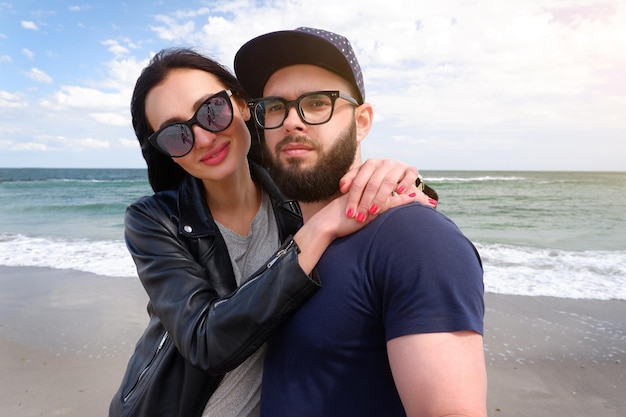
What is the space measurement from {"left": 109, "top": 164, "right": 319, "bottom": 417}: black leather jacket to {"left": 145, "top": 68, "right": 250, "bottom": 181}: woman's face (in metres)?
0.18

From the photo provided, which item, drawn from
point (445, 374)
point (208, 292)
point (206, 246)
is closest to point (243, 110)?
point (206, 246)

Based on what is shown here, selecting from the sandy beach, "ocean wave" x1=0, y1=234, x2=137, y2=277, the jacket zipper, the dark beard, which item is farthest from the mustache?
"ocean wave" x1=0, y1=234, x2=137, y2=277

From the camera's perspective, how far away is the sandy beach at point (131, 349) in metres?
4.34

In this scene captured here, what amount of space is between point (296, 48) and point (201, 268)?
1.01m

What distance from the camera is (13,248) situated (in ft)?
38.9

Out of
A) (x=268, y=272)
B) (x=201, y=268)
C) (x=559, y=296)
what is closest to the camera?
(x=268, y=272)

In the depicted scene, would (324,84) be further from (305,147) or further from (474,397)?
(474,397)

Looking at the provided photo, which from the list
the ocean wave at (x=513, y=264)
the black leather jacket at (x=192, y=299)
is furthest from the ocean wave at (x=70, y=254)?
the black leather jacket at (x=192, y=299)

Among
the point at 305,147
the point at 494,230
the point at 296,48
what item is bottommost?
the point at 494,230

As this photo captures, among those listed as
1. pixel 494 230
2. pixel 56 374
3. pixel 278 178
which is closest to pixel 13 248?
pixel 56 374

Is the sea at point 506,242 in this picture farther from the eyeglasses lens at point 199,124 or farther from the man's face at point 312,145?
the man's face at point 312,145

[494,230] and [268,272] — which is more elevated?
[268,272]

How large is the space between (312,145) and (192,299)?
0.75 metres

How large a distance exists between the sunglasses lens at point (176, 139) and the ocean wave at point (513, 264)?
663 centimetres
